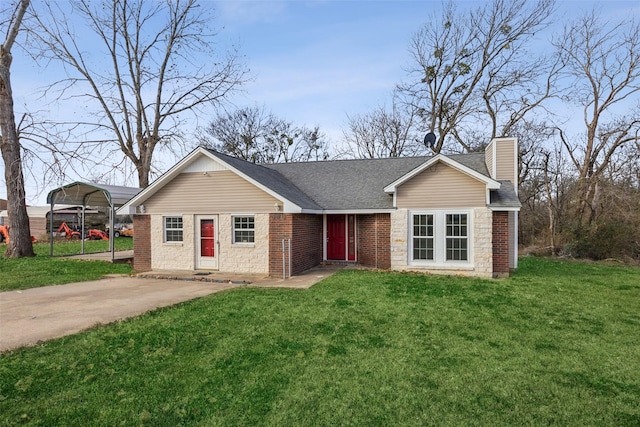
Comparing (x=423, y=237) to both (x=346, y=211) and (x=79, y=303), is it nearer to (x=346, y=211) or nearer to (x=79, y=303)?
(x=346, y=211)

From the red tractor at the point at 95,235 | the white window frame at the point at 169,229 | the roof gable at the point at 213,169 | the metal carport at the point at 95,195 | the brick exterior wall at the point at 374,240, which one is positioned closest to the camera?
the roof gable at the point at 213,169

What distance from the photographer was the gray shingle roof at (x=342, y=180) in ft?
40.0

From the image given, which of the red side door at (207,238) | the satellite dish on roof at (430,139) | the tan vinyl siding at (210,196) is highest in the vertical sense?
the satellite dish on roof at (430,139)

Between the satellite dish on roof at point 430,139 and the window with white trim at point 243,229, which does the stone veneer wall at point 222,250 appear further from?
the satellite dish on roof at point 430,139

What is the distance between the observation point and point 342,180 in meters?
15.3

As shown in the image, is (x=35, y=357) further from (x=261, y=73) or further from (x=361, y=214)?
(x=261, y=73)

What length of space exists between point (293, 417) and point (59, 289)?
9.11 m

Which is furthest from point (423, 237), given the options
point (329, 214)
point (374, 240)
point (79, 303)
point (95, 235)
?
point (95, 235)

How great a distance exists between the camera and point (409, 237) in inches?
473

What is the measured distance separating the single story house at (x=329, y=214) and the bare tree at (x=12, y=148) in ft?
20.1

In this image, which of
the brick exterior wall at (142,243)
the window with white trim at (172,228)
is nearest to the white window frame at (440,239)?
the window with white trim at (172,228)

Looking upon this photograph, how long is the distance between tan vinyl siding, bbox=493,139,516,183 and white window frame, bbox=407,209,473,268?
297 centimetres

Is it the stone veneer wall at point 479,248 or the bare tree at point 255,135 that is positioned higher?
the bare tree at point 255,135

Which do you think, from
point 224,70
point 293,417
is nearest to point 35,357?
point 293,417
